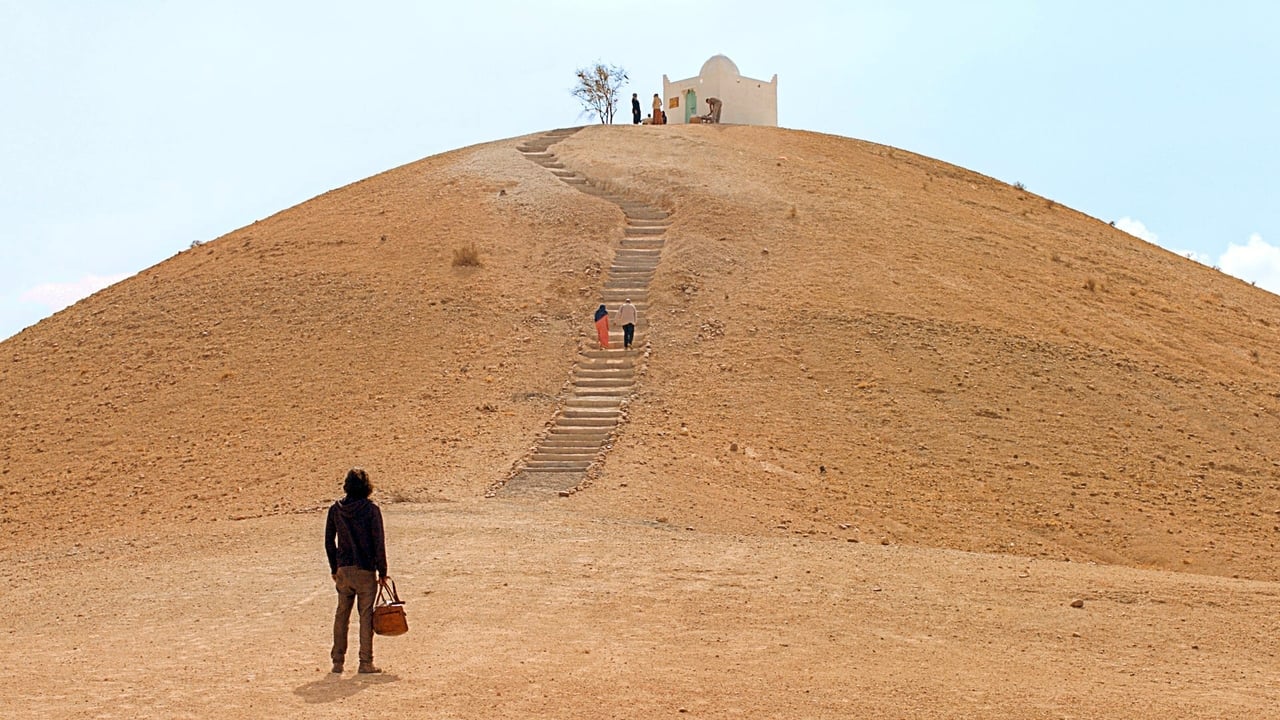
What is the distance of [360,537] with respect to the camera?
29.8 ft

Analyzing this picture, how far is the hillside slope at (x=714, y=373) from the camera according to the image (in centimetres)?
1800

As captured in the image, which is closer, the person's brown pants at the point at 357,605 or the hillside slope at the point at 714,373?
the person's brown pants at the point at 357,605

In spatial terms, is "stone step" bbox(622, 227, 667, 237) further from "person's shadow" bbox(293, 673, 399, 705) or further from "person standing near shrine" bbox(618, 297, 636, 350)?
"person's shadow" bbox(293, 673, 399, 705)

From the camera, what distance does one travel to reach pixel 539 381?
21938mm

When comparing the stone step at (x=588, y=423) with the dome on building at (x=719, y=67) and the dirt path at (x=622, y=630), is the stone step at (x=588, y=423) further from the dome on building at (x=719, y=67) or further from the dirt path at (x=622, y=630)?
the dome on building at (x=719, y=67)

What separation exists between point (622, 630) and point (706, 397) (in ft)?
34.6

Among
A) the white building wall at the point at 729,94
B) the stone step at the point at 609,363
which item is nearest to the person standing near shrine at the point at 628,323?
the stone step at the point at 609,363

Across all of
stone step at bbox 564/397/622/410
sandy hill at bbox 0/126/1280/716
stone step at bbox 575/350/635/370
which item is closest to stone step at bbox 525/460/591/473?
sandy hill at bbox 0/126/1280/716

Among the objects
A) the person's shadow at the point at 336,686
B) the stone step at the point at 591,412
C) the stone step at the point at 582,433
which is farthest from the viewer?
the stone step at the point at 591,412

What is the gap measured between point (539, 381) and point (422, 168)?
14511 mm

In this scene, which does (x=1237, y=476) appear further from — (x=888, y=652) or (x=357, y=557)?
(x=357, y=557)

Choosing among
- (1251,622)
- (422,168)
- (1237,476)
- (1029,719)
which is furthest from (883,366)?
(422,168)

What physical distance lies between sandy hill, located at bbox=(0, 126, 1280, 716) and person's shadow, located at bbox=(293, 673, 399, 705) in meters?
0.15

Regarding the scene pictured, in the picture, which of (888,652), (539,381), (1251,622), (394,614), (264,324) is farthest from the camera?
(264,324)
